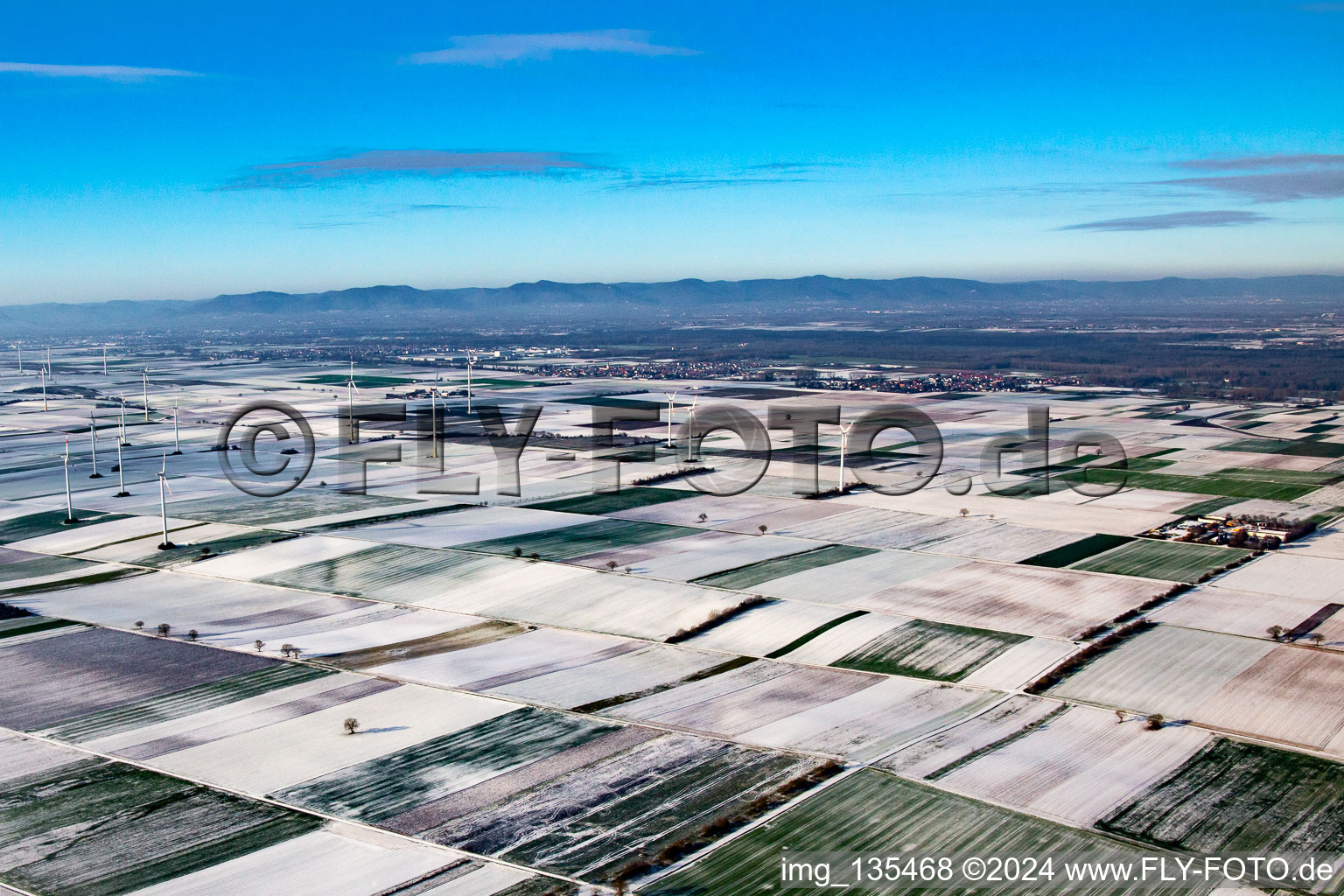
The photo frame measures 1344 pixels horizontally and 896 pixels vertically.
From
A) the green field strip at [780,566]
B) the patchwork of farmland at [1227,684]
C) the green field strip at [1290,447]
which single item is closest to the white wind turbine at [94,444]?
the green field strip at [780,566]

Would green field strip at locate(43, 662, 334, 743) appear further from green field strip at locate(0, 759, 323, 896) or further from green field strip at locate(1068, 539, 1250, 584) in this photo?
green field strip at locate(1068, 539, 1250, 584)

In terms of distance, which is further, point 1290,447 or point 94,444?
point 94,444

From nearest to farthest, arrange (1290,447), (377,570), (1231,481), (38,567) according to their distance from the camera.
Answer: (377,570), (38,567), (1231,481), (1290,447)

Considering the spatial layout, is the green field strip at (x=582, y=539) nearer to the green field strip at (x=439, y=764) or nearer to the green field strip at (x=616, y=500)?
the green field strip at (x=616, y=500)

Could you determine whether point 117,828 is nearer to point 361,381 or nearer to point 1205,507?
point 1205,507

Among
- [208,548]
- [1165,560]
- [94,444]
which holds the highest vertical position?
[94,444]

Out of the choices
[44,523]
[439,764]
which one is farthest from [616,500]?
[439,764]

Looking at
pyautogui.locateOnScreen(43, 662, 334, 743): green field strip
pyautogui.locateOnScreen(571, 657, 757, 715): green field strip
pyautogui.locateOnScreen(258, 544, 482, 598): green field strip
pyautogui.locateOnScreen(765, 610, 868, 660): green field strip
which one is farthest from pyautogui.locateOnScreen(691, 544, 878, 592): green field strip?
pyautogui.locateOnScreen(43, 662, 334, 743): green field strip
